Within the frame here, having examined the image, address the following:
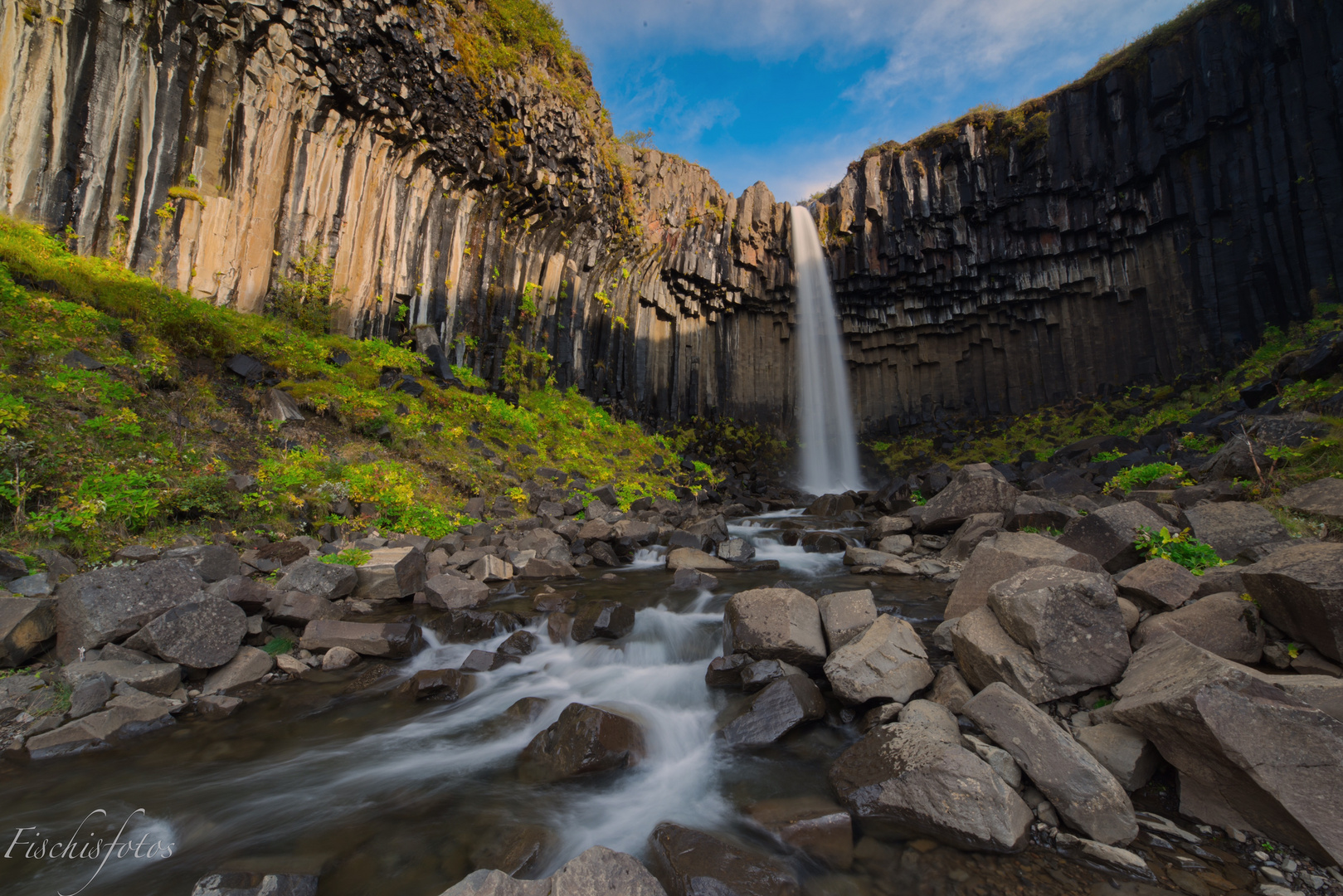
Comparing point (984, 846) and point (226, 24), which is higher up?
point (226, 24)

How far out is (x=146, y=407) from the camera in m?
7.96

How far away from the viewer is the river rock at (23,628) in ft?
13.7

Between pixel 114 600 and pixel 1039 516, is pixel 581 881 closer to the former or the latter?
pixel 114 600

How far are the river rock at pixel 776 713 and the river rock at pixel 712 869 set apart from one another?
1.13 m

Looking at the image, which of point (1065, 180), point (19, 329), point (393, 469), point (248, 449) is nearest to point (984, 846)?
point (393, 469)

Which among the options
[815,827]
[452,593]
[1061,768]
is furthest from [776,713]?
[452,593]

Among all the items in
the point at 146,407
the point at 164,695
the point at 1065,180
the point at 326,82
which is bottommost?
the point at 164,695

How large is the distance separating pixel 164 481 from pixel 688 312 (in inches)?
846

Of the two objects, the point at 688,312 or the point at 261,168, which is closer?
the point at 261,168

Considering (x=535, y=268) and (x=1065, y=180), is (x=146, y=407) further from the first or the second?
(x=1065, y=180)

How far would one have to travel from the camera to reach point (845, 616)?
5.00 metres

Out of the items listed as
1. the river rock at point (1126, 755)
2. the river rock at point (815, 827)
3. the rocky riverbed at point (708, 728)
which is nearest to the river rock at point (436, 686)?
the rocky riverbed at point (708, 728)

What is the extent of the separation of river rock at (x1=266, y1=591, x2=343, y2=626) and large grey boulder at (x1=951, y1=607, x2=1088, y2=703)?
617cm
